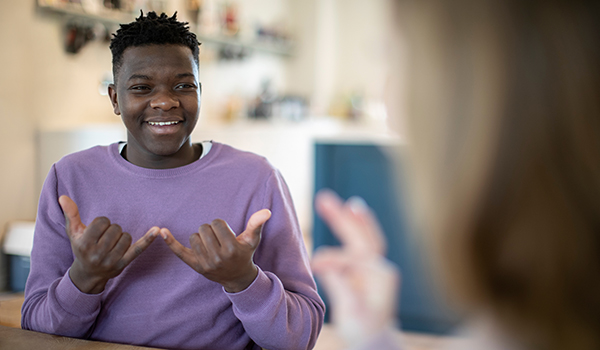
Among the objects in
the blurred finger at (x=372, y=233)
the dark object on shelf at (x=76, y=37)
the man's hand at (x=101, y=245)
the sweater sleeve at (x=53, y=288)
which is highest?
the dark object on shelf at (x=76, y=37)

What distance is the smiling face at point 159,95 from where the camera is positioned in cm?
102

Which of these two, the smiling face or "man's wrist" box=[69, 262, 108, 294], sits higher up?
the smiling face

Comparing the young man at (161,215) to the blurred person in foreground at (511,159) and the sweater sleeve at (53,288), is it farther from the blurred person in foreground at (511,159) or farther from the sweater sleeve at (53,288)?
the blurred person in foreground at (511,159)

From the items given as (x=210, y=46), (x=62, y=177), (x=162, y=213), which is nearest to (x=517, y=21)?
(x=162, y=213)

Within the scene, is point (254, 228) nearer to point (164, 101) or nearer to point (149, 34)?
point (164, 101)

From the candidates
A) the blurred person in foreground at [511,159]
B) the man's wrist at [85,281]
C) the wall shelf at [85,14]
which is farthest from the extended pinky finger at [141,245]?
the wall shelf at [85,14]

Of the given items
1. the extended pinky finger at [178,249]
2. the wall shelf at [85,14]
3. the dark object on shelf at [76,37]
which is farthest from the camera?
the dark object on shelf at [76,37]

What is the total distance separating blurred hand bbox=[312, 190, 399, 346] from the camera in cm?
32

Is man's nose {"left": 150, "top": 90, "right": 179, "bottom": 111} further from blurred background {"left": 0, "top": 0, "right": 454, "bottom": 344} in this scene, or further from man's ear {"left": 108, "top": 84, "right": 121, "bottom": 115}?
blurred background {"left": 0, "top": 0, "right": 454, "bottom": 344}

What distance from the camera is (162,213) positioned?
1030 millimetres

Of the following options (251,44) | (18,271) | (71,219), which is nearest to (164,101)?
(71,219)

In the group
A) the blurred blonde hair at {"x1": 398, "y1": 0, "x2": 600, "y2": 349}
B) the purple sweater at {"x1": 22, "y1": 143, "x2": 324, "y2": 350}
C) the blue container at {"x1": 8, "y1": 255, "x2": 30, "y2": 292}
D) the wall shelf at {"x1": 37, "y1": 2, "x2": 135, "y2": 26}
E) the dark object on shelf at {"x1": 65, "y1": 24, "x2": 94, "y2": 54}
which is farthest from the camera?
the dark object on shelf at {"x1": 65, "y1": 24, "x2": 94, "y2": 54}

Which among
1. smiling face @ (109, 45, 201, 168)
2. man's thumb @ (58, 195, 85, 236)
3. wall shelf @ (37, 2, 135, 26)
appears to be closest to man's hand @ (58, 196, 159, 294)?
man's thumb @ (58, 195, 85, 236)

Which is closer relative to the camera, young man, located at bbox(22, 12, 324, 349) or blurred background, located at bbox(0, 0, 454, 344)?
blurred background, located at bbox(0, 0, 454, 344)
